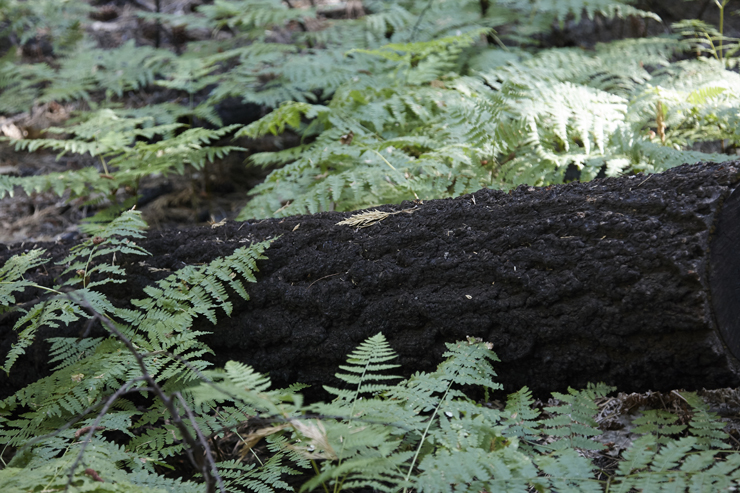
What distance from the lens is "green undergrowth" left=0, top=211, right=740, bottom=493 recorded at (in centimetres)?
139

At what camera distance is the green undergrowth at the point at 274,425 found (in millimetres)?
1387

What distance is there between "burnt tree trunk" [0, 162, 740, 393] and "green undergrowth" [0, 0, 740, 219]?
82cm

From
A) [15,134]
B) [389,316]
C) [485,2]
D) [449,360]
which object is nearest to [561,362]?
[449,360]

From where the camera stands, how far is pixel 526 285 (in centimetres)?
190

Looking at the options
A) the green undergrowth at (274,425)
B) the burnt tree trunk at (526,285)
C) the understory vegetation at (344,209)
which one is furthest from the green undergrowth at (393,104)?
the green undergrowth at (274,425)

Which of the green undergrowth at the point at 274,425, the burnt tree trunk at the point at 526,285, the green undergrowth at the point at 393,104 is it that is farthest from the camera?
the green undergrowth at the point at 393,104

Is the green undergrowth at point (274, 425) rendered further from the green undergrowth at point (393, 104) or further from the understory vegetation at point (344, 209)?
the green undergrowth at point (393, 104)

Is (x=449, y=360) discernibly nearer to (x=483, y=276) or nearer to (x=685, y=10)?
(x=483, y=276)

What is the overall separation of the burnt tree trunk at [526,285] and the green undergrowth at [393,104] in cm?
82

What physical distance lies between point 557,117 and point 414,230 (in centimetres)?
155

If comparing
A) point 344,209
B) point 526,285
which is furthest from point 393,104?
point 526,285

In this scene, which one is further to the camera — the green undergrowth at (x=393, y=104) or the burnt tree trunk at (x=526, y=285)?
the green undergrowth at (x=393, y=104)

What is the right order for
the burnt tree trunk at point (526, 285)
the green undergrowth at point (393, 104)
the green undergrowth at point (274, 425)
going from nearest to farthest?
1. the green undergrowth at point (274, 425)
2. the burnt tree trunk at point (526, 285)
3. the green undergrowth at point (393, 104)

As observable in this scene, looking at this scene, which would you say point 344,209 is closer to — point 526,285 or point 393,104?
point 393,104
